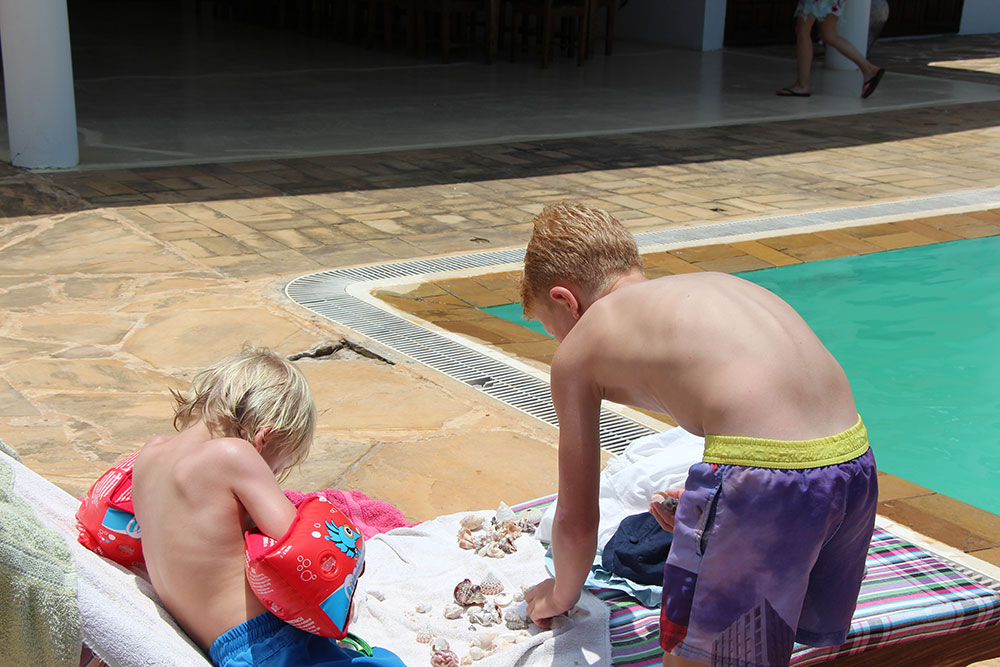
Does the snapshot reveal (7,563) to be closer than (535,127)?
Yes

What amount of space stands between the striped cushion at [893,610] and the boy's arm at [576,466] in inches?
13.9

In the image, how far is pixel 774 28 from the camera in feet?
49.3

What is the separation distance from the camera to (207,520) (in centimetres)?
207

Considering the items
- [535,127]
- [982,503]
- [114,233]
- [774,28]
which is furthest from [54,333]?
[774,28]

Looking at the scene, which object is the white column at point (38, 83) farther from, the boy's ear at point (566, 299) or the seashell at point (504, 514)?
the boy's ear at point (566, 299)

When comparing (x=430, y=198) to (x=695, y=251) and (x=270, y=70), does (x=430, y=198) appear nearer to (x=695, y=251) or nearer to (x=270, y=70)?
(x=695, y=251)

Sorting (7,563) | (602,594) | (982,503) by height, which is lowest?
(982,503)

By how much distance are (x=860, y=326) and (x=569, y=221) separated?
4.29 m

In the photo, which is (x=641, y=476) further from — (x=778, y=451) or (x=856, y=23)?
(x=856, y=23)

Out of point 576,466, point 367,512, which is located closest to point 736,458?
point 576,466

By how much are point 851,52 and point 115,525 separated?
1024 centimetres

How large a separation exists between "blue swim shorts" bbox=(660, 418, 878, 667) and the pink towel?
1183mm

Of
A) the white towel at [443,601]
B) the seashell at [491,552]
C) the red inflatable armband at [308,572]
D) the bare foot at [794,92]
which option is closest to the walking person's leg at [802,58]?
the bare foot at [794,92]

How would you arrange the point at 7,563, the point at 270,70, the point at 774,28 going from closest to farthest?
the point at 7,563 < the point at 270,70 < the point at 774,28
